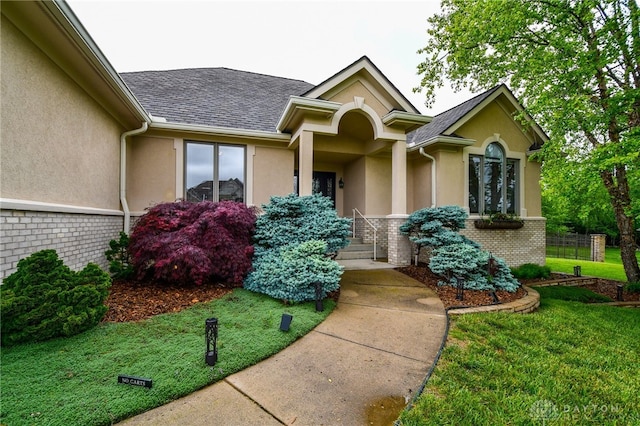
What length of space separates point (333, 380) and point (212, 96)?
903 centimetres

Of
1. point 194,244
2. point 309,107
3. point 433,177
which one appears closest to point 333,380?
point 194,244

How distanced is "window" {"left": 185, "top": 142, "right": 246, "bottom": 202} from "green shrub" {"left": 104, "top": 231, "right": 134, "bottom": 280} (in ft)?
7.16

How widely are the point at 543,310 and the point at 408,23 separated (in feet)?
30.8

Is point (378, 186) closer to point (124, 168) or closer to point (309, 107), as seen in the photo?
point (309, 107)

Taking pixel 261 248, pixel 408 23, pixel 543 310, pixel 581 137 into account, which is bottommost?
pixel 543 310

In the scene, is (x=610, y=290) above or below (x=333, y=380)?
below

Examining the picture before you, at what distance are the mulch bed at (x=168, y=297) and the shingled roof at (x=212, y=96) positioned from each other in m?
4.38

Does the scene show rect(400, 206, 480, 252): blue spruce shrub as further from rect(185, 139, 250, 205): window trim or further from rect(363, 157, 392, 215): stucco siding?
rect(185, 139, 250, 205): window trim

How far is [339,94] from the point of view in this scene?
24.0 ft

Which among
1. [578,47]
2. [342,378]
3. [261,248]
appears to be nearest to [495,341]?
[342,378]

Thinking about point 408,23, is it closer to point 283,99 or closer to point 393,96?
point 393,96

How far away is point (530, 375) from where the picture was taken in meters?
2.73

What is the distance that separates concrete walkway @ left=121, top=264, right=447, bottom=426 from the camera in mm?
2088

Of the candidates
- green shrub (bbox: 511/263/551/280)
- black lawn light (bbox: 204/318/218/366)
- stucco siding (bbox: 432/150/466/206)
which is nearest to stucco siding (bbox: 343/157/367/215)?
stucco siding (bbox: 432/150/466/206)
